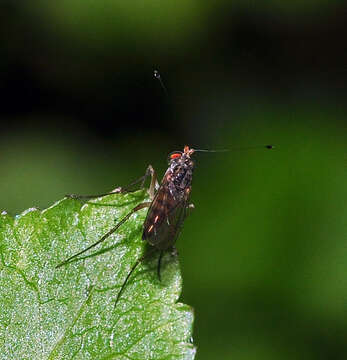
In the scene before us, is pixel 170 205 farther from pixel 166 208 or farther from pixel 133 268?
pixel 133 268

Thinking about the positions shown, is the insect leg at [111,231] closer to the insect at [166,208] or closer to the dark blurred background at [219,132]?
the insect at [166,208]

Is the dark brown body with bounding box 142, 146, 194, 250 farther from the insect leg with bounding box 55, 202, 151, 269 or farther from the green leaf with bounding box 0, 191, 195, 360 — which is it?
the green leaf with bounding box 0, 191, 195, 360

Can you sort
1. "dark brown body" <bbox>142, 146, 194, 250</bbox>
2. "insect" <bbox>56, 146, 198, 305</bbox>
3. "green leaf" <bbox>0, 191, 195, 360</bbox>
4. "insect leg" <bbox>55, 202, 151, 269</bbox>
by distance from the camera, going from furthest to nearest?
"dark brown body" <bbox>142, 146, 194, 250</bbox> < "insect" <bbox>56, 146, 198, 305</bbox> < "insect leg" <bbox>55, 202, 151, 269</bbox> < "green leaf" <bbox>0, 191, 195, 360</bbox>

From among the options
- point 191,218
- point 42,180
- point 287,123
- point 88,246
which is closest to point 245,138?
point 287,123

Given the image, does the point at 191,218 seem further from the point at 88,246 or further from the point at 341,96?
the point at 88,246

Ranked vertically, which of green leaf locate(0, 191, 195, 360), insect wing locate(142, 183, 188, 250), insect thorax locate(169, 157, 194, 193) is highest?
insect thorax locate(169, 157, 194, 193)

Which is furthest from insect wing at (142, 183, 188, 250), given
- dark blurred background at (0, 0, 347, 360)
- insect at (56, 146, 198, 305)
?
dark blurred background at (0, 0, 347, 360)

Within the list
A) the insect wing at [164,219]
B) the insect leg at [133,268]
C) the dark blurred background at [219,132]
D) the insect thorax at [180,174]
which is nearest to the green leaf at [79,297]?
the insect leg at [133,268]
